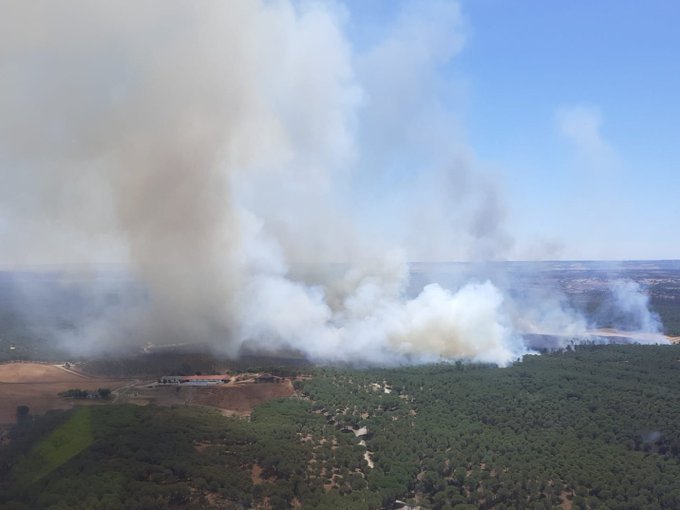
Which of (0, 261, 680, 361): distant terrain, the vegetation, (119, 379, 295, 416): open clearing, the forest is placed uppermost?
(0, 261, 680, 361): distant terrain

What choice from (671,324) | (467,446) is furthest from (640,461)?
(671,324)

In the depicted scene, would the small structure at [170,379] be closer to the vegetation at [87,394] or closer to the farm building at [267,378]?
the vegetation at [87,394]

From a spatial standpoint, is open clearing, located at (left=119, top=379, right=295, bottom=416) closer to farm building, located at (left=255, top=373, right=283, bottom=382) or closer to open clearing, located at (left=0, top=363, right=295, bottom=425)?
open clearing, located at (left=0, top=363, right=295, bottom=425)

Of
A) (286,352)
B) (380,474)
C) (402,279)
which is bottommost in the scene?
(380,474)

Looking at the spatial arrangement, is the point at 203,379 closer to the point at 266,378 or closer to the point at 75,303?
the point at 266,378

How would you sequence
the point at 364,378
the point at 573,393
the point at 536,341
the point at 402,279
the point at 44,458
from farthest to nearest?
1. the point at 536,341
2. the point at 402,279
3. the point at 364,378
4. the point at 573,393
5. the point at 44,458

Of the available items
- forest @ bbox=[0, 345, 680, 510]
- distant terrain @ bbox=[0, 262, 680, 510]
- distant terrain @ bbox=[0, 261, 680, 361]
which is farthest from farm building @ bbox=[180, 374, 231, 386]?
distant terrain @ bbox=[0, 261, 680, 361]

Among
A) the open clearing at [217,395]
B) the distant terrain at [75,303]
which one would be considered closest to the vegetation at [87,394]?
the open clearing at [217,395]

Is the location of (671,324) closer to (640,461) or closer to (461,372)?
(461,372)

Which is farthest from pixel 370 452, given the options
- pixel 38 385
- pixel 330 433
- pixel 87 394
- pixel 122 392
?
pixel 38 385
